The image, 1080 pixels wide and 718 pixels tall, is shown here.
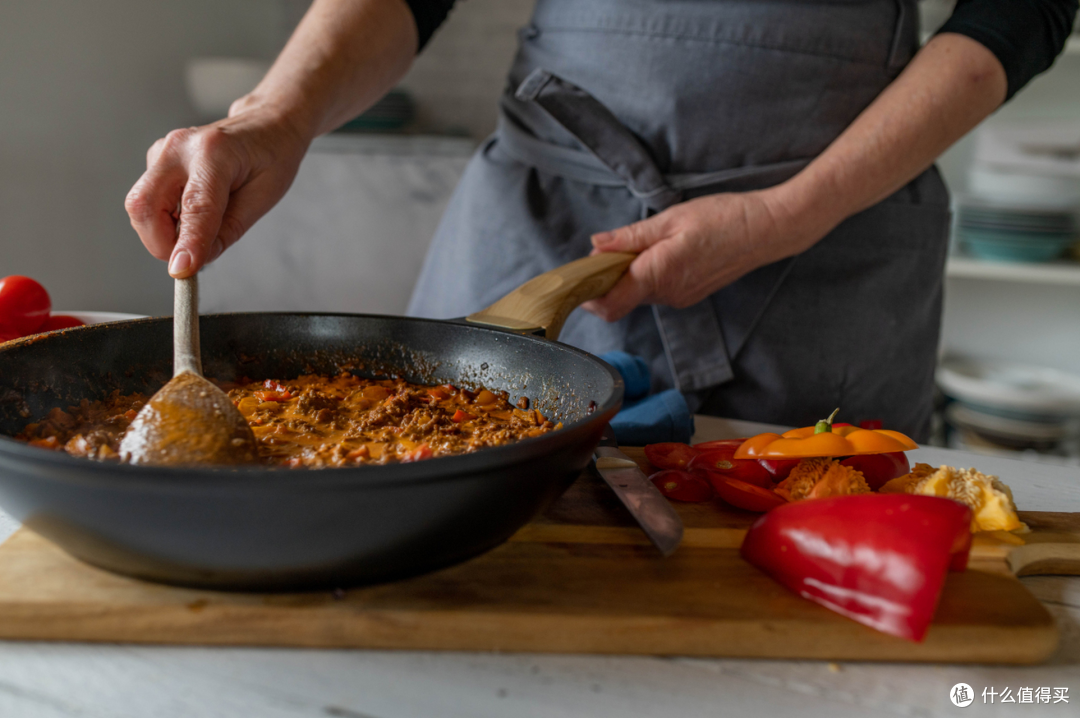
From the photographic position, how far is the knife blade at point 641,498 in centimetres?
74

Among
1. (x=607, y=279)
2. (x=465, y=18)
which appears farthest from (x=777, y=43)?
(x=465, y=18)

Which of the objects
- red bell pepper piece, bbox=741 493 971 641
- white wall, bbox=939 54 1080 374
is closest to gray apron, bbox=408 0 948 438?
red bell pepper piece, bbox=741 493 971 641

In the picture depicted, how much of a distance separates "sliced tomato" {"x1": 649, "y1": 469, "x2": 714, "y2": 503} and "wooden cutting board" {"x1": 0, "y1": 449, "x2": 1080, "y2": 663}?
0.14 metres

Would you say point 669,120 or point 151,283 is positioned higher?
point 669,120

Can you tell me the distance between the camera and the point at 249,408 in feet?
3.24

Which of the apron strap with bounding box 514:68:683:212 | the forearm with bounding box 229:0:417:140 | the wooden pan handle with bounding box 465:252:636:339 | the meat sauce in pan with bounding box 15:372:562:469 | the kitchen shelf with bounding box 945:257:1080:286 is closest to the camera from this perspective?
the meat sauce in pan with bounding box 15:372:562:469

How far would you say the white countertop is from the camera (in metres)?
0.58

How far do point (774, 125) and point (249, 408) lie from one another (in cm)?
107

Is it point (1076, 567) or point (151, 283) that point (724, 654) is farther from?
point (151, 283)

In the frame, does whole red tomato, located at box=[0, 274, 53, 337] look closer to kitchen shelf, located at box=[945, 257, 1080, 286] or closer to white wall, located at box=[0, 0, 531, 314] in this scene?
white wall, located at box=[0, 0, 531, 314]

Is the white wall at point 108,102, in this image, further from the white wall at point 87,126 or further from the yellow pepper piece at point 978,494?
the yellow pepper piece at point 978,494

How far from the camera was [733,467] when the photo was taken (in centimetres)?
89

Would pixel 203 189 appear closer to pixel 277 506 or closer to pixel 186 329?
pixel 186 329

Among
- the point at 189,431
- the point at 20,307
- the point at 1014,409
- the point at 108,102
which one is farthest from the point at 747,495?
the point at 108,102
